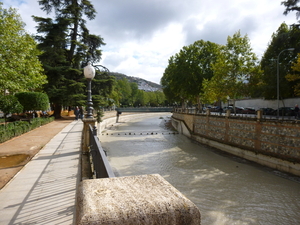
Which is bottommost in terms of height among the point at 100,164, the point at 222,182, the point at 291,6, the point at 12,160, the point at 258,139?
the point at 222,182

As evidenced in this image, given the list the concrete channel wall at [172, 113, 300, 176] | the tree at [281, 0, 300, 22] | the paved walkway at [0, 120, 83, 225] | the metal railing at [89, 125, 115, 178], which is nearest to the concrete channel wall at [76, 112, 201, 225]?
the metal railing at [89, 125, 115, 178]

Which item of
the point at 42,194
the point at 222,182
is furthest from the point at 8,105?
the point at 222,182

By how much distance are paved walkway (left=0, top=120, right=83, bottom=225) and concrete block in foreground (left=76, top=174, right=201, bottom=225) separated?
Answer: 127 inches

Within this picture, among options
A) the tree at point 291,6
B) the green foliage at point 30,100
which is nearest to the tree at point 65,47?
the green foliage at point 30,100

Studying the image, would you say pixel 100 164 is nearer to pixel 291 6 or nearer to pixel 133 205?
pixel 133 205

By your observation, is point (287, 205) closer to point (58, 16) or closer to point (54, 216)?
point (54, 216)

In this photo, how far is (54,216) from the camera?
438cm

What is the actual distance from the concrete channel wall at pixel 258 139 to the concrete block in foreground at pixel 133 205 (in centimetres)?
1540

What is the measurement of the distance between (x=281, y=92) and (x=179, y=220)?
33.8 meters

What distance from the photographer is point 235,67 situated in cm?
2491

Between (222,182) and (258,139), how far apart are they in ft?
23.0

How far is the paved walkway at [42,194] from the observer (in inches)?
171

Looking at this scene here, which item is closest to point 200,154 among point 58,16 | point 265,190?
point 265,190

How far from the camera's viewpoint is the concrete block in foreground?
3.87ft
